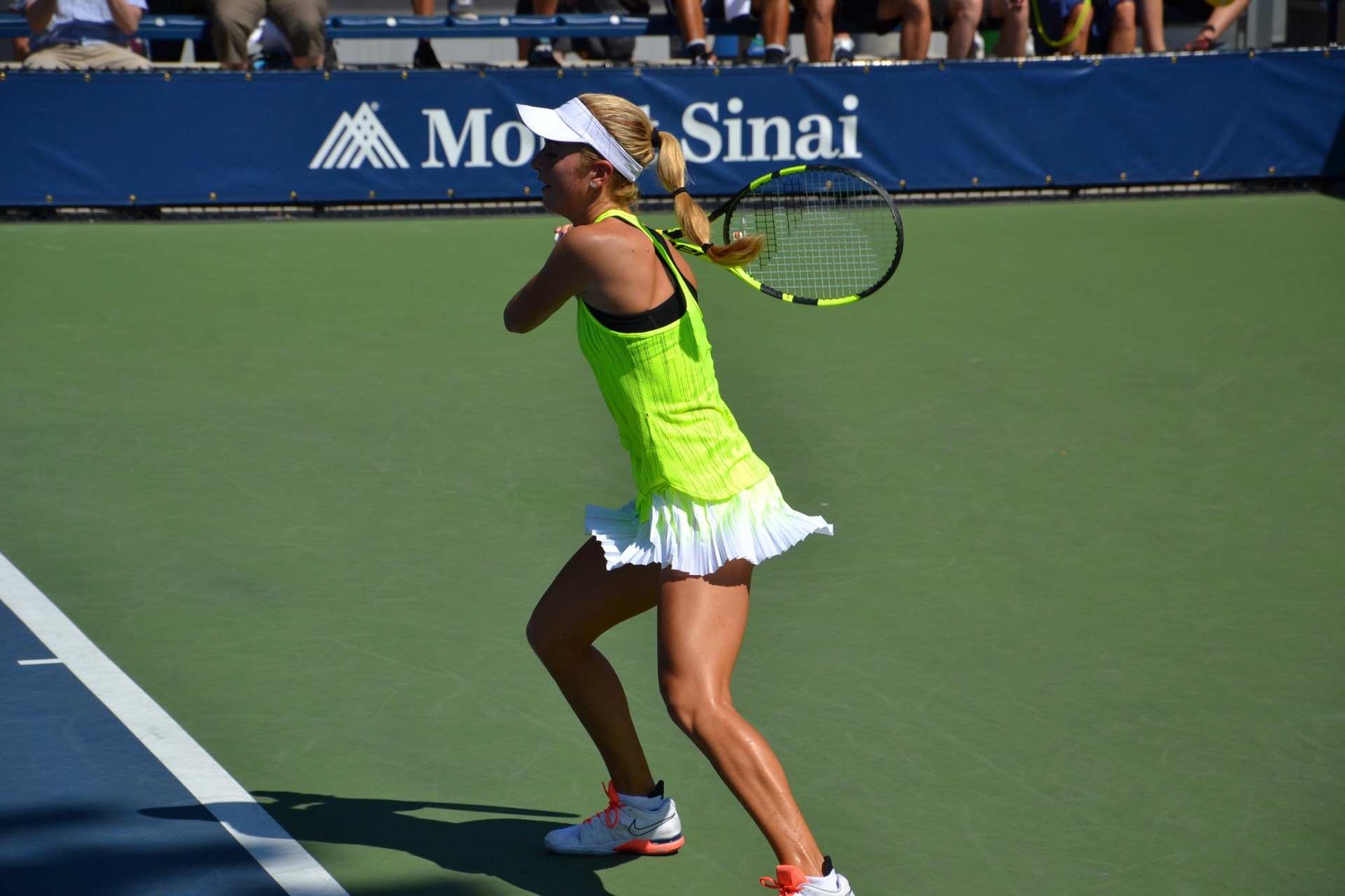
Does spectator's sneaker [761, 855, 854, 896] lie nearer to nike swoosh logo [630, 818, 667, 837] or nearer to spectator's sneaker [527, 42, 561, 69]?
nike swoosh logo [630, 818, 667, 837]

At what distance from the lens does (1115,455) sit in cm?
685

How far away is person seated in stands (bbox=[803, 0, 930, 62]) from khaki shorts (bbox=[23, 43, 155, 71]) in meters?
5.50

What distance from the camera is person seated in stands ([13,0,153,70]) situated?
11.3 meters

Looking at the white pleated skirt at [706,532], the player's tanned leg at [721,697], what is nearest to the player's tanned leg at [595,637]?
the white pleated skirt at [706,532]

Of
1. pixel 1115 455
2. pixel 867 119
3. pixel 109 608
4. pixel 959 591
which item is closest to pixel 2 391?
pixel 109 608

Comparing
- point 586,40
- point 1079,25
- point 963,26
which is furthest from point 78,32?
point 1079,25

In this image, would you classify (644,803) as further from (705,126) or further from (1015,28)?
(1015,28)

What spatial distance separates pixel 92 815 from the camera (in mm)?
3836

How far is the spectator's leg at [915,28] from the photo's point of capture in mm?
12789

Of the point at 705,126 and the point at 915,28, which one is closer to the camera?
the point at 705,126

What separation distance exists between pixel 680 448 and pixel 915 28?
1036cm

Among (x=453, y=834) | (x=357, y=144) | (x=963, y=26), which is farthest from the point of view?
(x=963, y=26)

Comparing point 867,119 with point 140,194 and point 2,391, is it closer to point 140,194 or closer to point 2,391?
point 140,194

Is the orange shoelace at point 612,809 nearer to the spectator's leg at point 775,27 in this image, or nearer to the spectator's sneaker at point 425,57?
the spectator's leg at point 775,27
